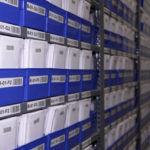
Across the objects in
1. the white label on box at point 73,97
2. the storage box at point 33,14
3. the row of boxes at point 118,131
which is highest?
the storage box at point 33,14

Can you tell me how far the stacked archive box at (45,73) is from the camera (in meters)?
0.99

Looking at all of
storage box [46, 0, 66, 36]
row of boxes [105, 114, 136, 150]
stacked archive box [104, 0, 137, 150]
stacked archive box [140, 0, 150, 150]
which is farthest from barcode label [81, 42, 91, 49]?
stacked archive box [140, 0, 150, 150]

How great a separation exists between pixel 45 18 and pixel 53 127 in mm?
584

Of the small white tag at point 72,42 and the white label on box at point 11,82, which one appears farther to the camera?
the small white tag at point 72,42

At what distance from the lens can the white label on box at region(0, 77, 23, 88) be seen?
37.4 inches

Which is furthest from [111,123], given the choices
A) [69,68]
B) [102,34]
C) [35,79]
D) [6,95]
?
[6,95]

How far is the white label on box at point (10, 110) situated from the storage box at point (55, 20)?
446mm

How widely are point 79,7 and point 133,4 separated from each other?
1.62 m

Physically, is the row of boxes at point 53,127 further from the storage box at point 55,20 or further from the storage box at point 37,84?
the storage box at point 55,20

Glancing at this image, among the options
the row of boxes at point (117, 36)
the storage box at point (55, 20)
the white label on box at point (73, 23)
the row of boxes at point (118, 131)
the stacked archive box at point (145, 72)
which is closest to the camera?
the storage box at point (55, 20)

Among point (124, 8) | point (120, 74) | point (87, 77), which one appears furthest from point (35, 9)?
point (124, 8)

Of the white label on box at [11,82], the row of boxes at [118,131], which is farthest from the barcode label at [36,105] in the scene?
the row of boxes at [118,131]

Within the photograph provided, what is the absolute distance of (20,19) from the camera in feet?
3.48

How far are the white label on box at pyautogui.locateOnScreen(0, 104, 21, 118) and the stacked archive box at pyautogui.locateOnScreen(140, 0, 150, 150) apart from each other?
274 cm
